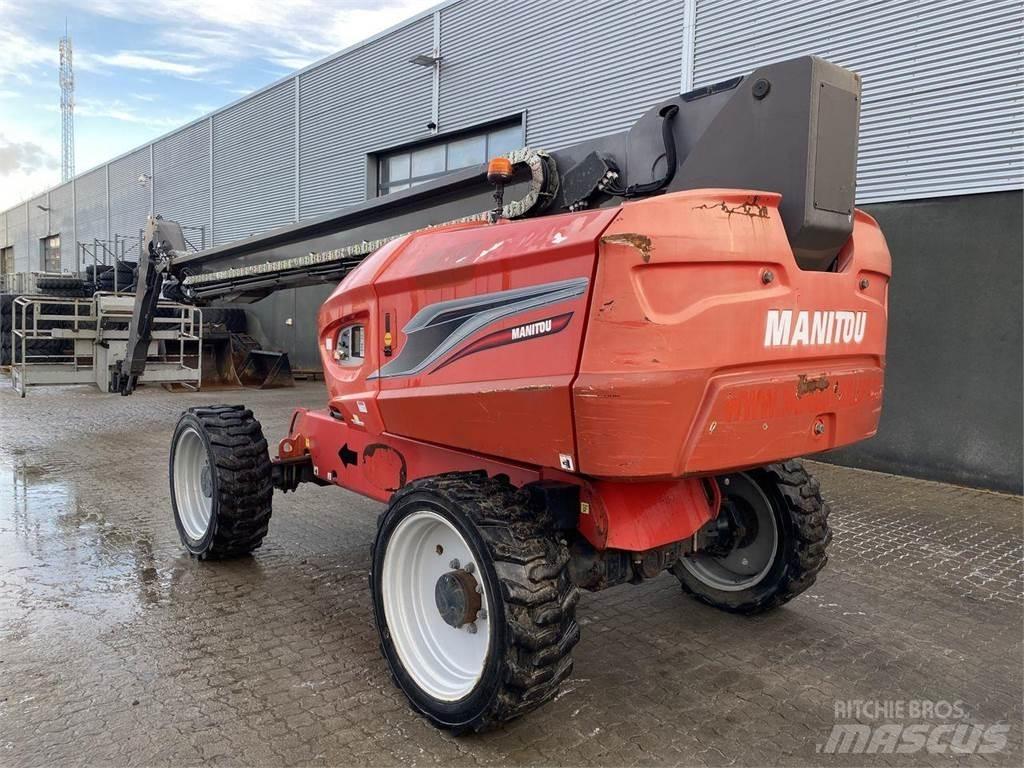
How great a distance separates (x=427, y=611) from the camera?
123 inches

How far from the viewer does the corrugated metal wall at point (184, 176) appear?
22719mm

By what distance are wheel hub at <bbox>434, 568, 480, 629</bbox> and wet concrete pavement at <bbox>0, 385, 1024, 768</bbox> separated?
0.45m

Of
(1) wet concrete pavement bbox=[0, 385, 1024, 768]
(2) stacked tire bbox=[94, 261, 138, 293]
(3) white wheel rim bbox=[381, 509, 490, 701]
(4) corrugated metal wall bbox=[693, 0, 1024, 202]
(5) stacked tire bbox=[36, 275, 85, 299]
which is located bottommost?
(1) wet concrete pavement bbox=[0, 385, 1024, 768]

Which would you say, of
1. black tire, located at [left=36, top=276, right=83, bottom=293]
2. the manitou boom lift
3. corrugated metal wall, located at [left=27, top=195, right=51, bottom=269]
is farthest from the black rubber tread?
corrugated metal wall, located at [left=27, top=195, right=51, bottom=269]

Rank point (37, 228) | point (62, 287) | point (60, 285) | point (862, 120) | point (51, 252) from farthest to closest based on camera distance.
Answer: point (37, 228)
point (51, 252)
point (62, 287)
point (60, 285)
point (862, 120)

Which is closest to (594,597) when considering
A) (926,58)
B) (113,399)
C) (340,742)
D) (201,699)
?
(340,742)

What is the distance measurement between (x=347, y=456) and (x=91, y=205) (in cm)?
3451

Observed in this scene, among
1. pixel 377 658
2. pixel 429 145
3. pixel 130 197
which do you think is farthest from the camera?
pixel 130 197

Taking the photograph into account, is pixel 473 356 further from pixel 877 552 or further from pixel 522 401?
pixel 877 552

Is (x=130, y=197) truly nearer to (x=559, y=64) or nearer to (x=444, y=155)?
(x=444, y=155)

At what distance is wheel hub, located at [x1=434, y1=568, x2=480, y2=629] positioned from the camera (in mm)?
2799

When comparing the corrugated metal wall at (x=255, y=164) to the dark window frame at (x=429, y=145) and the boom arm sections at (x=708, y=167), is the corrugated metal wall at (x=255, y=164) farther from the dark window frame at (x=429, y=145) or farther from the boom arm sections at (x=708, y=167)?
the boom arm sections at (x=708, y=167)

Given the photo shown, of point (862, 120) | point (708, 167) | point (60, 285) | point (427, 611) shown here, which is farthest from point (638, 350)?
point (60, 285)

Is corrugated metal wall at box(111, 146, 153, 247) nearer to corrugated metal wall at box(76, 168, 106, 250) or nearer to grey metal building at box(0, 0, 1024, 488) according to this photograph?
corrugated metal wall at box(76, 168, 106, 250)
